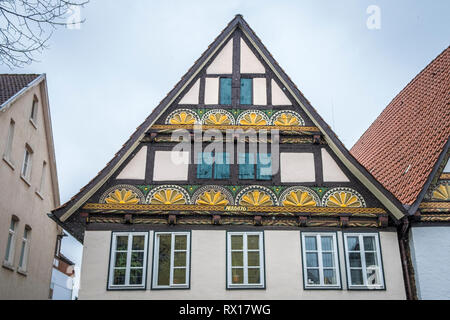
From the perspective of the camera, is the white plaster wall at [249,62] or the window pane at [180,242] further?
the white plaster wall at [249,62]

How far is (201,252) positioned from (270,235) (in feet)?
5.45

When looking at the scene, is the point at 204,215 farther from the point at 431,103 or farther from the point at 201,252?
the point at 431,103

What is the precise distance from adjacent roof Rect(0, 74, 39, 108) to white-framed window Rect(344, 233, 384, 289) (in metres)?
10.8

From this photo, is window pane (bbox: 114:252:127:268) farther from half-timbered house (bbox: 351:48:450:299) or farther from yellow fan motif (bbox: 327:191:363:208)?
half-timbered house (bbox: 351:48:450:299)

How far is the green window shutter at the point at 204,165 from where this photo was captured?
12.8 meters

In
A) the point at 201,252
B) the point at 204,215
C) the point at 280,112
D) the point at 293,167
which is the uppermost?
the point at 280,112

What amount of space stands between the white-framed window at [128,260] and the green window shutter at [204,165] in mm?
1953

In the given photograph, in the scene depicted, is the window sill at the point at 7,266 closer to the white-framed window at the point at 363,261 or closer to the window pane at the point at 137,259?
the window pane at the point at 137,259

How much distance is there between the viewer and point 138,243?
1230cm

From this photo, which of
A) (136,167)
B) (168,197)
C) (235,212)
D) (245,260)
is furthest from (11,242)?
(245,260)

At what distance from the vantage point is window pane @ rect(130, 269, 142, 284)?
12.0 m

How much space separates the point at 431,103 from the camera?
14844 mm

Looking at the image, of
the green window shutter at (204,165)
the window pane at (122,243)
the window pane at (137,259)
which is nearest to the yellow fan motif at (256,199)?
the green window shutter at (204,165)
